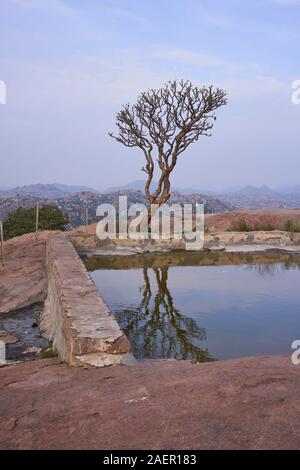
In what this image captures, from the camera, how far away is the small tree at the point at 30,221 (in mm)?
18094

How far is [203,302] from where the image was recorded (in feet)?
23.9

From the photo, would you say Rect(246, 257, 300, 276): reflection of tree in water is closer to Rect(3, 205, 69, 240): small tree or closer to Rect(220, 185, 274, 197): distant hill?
Rect(3, 205, 69, 240): small tree

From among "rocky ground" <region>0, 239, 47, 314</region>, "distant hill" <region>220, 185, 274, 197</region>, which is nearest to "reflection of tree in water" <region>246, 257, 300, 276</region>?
"rocky ground" <region>0, 239, 47, 314</region>

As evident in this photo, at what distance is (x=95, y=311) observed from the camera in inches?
179

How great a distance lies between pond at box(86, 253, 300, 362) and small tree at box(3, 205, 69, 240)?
678cm

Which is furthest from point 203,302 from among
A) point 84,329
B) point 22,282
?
point 84,329

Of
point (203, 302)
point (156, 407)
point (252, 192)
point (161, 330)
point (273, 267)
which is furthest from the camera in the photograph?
point (252, 192)

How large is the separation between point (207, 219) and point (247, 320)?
16.4m

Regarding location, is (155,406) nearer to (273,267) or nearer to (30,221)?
(273,267)

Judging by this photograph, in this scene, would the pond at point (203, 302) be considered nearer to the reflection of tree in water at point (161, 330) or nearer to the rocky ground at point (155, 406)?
the reflection of tree in water at point (161, 330)

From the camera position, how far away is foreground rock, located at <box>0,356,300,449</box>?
2.29 metres

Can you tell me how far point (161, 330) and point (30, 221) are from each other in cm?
1338

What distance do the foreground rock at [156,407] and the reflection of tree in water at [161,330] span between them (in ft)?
5.31

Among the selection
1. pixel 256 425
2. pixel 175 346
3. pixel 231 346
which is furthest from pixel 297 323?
pixel 256 425
